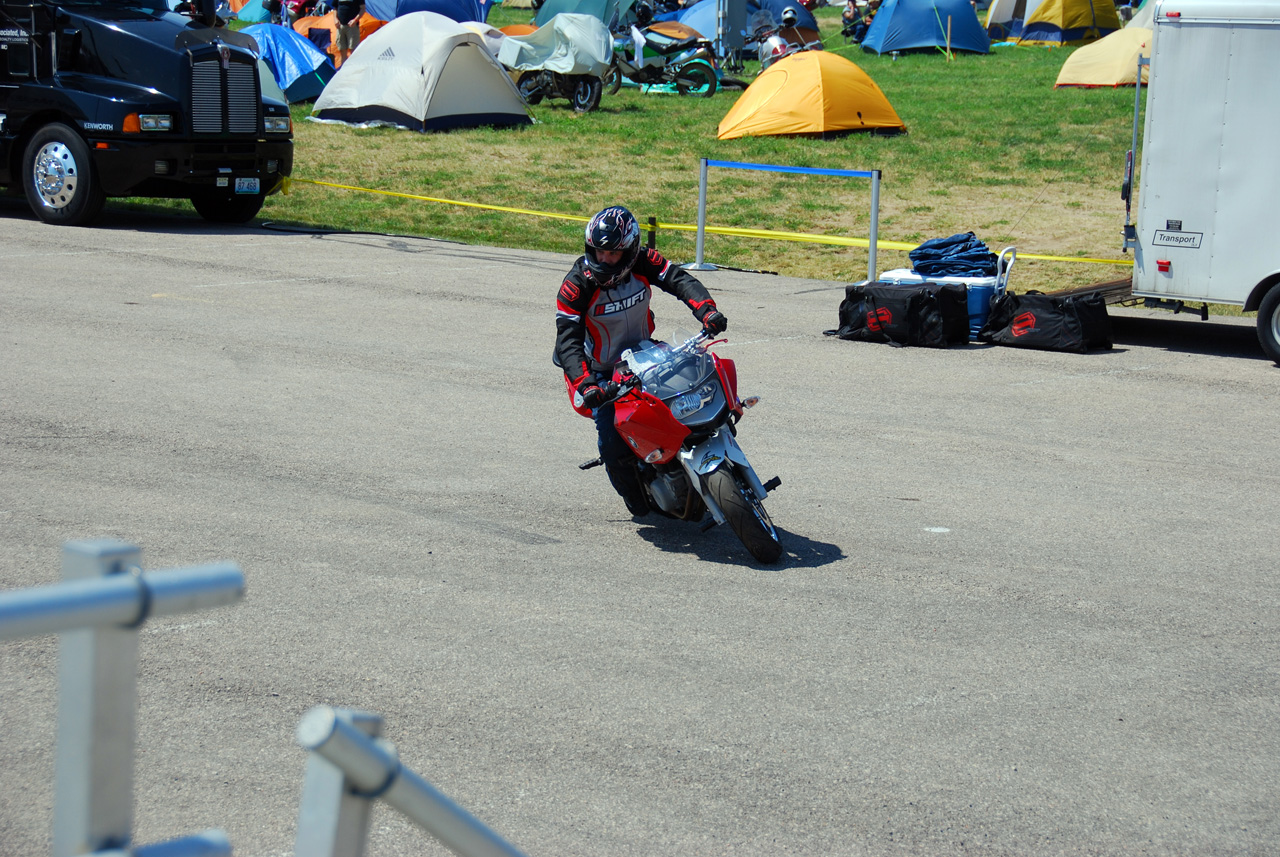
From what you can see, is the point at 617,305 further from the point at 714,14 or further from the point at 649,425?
the point at 714,14

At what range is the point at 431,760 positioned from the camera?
4.17 m

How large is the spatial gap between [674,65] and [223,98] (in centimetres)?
1813

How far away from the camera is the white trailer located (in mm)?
11016

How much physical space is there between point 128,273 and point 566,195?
343 inches

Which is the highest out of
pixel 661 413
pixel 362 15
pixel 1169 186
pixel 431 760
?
pixel 362 15

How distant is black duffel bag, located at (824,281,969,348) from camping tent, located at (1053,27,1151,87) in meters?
21.9

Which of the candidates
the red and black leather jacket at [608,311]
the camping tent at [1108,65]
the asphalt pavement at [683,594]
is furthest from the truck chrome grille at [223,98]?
the camping tent at [1108,65]

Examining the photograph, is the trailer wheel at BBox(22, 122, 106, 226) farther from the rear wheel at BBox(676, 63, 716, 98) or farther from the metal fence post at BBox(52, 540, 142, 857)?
the rear wheel at BBox(676, 63, 716, 98)

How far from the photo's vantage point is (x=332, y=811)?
1610 mm

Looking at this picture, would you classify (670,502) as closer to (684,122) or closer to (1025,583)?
(1025,583)

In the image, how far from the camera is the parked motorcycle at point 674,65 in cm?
3234

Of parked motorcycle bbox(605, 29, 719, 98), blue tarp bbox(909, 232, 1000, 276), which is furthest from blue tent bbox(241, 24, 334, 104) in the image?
blue tarp bbox(909, 232, 1000, 276)

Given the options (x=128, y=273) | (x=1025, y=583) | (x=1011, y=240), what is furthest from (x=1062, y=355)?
(x=128, y=273)

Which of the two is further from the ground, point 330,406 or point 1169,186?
point 1169,186
